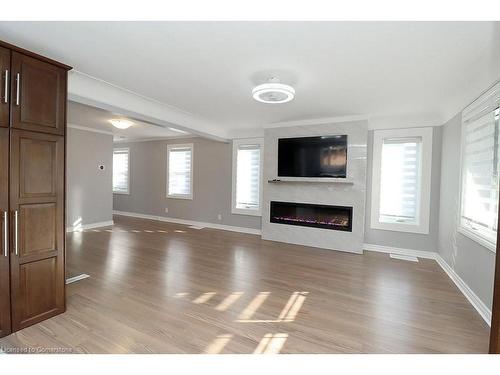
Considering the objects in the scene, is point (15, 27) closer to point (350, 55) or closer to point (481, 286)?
point (350, 55)

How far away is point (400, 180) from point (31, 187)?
513 cm

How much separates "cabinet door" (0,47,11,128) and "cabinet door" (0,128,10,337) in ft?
0.30

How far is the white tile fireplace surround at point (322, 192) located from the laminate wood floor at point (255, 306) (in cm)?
51

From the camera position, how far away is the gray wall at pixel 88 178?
581cm

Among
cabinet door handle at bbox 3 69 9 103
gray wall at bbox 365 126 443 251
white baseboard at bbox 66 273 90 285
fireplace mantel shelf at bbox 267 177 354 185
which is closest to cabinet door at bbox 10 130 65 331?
cabinet door handle at bbox 3 69 9 103

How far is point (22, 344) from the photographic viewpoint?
191cm

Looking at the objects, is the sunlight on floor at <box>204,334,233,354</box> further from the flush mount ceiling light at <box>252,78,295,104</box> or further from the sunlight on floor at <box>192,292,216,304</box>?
→ the flush mount ceiling light at <box>252,78,295,104</box>

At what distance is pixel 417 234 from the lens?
4441mm

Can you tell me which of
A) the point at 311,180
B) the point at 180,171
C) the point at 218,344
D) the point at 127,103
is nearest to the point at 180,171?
the point at 180,171

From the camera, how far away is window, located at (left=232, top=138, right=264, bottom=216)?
19.4 feet

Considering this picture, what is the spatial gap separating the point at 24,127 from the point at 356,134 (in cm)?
455

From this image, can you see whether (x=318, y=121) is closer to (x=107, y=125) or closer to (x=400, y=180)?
(x=400, y=180)

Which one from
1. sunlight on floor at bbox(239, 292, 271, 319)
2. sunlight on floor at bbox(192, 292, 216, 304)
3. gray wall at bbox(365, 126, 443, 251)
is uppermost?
gray wall at bbox(365, 126, 443, 251)

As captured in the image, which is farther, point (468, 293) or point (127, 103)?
point (127, 103)
